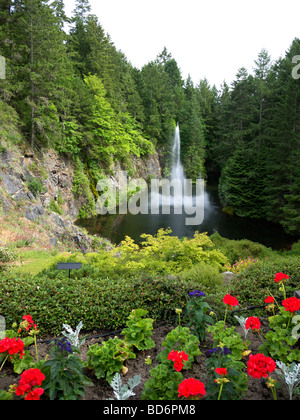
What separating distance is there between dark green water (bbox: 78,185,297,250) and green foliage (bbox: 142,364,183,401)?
1157 centimetres

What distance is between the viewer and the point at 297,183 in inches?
621

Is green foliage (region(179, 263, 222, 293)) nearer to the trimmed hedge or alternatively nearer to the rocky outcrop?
the trimmed hedge

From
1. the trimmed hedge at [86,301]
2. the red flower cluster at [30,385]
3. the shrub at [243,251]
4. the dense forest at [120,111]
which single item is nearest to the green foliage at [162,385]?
Answer: the red flower cluster at [30,385]

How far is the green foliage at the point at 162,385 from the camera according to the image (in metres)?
2.36

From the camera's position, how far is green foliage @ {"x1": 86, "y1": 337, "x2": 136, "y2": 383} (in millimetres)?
2707

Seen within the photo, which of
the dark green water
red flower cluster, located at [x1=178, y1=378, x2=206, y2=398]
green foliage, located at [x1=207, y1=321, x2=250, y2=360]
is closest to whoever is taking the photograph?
red flower cluster, located at [x1=178, y1=378, x2=206, y2=398]

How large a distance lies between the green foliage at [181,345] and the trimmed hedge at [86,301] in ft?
2.86

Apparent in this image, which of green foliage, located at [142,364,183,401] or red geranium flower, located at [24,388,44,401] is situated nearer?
red geranium flower, located at [24,388,44,401]

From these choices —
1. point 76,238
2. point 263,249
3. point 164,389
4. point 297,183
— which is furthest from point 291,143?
point 164,389

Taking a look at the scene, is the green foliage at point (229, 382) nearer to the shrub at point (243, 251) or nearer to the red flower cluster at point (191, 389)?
the red flower cluster at point (191, 389)

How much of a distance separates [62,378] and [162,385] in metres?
0.87

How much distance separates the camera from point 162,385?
2445mm

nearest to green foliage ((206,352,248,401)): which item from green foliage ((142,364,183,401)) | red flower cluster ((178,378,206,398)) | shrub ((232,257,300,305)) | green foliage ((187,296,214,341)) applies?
green foliage ((142,364,183,401))
